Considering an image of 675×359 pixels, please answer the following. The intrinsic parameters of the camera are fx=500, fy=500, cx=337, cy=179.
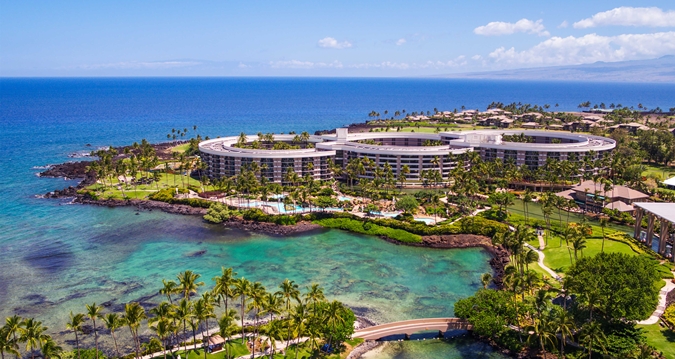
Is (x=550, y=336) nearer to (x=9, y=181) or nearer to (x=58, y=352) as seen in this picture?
(x=58, y=352)

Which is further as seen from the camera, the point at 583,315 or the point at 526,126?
the point at 526,126

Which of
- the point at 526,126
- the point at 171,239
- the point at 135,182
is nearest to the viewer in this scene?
the point at 171,239

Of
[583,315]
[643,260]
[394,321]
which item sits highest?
[643,260]

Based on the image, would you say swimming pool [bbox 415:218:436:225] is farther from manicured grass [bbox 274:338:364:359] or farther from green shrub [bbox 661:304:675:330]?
A: manicured grass [bbox 274:338:364:359]

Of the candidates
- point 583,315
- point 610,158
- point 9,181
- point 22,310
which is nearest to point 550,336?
point 583,315

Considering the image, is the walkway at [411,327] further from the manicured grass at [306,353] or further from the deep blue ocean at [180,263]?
the deep blue ocean at [180,263]

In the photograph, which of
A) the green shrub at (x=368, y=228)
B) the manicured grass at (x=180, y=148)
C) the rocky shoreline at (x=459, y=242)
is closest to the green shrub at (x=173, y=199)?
the green shrub at (x=368, y=228)
